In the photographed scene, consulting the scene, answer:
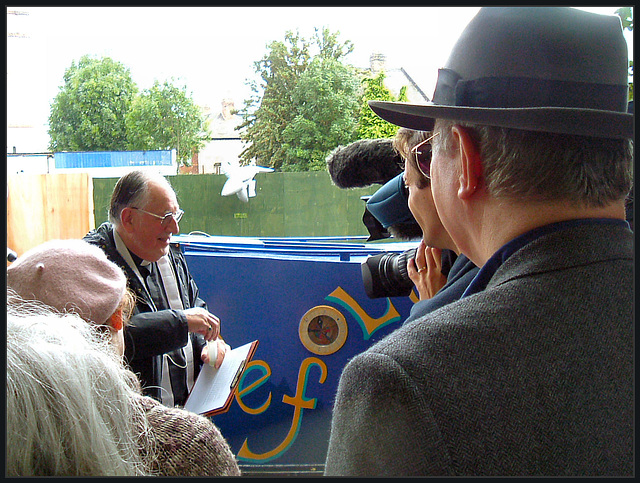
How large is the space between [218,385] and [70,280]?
0.84m

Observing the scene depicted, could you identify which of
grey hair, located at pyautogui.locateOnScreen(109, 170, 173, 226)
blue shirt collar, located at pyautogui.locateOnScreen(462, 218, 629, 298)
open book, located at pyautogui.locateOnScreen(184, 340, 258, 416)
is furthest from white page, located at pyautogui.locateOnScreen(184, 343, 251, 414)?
blue shirt collar, located at pyautogui.locateOnScreen(462, 218, 629, 298)

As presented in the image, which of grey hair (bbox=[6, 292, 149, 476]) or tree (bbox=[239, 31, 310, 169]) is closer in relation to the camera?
grey hair (bbox=[6, 292, 149, 476])

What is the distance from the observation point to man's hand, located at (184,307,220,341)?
1.85m

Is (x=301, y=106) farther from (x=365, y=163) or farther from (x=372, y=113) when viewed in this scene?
(x=365, y=163)

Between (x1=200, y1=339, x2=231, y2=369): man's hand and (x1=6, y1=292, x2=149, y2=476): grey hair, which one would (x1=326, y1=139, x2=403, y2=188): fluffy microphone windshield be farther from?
(x1=200, y1=339, x2=231, y2=369): man's hand

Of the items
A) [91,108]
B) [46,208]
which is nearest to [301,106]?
[91,108]

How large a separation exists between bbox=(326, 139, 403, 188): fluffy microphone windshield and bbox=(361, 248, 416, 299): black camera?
0.23 metres

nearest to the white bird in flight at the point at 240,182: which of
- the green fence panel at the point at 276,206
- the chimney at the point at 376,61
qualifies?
the green fence panel at the point at 276,206

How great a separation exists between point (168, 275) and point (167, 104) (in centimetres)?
1787

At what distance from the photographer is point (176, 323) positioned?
1757 millimetres

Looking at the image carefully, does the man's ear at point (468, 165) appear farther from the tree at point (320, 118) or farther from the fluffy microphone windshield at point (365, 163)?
the tree at point (320, 118)

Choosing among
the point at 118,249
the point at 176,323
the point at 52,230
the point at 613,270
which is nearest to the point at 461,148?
the point at 613,270

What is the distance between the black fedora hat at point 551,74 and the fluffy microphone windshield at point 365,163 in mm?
642

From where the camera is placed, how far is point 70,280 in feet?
3.61
